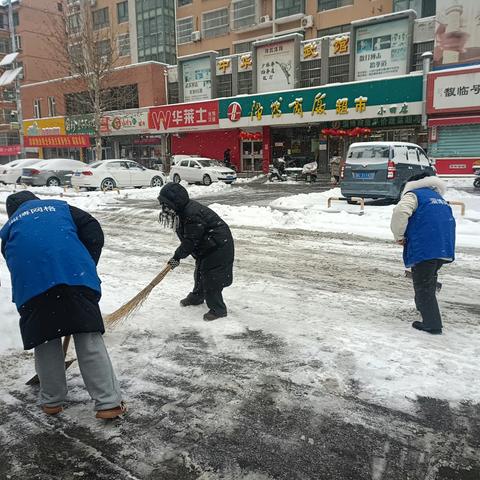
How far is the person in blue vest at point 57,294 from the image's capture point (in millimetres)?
2715

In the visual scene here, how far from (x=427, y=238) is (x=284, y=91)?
23407mm

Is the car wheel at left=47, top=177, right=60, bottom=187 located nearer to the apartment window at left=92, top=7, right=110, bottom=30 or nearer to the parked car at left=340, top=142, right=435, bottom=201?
the parked car at left=340, top=142, right=435, bottom=201

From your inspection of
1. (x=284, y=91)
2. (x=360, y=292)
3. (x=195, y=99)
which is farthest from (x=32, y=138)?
(x=360, y=292)

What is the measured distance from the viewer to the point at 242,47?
3200 centimetres

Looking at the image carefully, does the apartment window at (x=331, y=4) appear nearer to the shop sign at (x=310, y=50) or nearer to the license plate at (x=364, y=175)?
the shop sign at (x=310, y=50)

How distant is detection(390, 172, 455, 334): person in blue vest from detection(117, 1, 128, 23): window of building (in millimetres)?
39851

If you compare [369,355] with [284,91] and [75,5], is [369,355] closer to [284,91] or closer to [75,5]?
[284,91]


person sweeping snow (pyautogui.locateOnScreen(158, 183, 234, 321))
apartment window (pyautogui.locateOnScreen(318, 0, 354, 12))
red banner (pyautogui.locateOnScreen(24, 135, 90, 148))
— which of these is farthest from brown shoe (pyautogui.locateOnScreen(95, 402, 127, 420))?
red banner (pyautogui.locateOnScreen(24, 135, 90, 148))

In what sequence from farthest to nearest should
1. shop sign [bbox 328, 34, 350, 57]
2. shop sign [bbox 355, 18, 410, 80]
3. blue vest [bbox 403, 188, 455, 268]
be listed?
1. shop sign [bbox 328, 34, 350, 57]
2. shop sign [bbox 355, 18, 410, 80]
3. blue vest [bbox 403, 188, 455, 268]

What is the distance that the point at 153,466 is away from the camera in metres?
2.47

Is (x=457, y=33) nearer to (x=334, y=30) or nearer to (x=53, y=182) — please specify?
(x=334, y=30)

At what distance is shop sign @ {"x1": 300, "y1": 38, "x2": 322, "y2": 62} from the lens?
25844 millimetres

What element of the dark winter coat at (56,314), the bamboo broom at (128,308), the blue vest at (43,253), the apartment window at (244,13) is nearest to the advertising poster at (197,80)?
the apartment window at (244,13)

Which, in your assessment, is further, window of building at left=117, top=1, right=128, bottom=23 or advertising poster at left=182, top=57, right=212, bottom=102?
window of building at left=117, top=1, right=128, bottom=23
